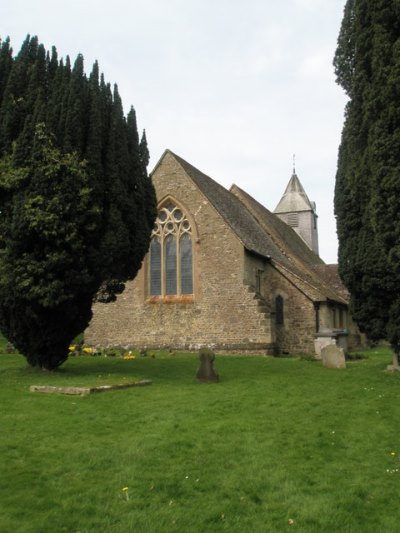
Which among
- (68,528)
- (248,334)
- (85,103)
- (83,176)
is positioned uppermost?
(85,103)

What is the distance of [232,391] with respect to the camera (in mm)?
11281

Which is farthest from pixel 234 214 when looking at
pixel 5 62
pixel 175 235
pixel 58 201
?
pixel 58 201

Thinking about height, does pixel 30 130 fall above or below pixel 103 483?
above

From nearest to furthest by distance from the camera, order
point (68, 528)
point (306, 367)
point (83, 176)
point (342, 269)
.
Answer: point (68, 528), point (83, 176), point (342, 269), point (306, 367)

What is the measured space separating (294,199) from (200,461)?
45.0m

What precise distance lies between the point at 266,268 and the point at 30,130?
14977 mm

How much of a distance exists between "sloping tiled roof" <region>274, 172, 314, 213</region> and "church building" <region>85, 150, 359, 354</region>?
2278cm

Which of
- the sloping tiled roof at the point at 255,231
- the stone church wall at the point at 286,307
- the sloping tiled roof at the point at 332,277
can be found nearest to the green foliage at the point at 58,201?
the sloping tiled roof at the point at 255,231

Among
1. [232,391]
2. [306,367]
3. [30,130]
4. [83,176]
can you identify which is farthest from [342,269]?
[30,130]

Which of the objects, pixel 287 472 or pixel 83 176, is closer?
pixel 287 472

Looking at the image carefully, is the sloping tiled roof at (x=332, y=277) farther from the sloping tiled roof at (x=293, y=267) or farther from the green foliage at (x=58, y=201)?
the green foliage at (x=58, y=201)

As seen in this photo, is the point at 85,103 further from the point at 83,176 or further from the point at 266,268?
the point at 266,268

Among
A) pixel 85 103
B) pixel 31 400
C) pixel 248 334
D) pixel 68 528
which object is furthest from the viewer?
pixel 248 334

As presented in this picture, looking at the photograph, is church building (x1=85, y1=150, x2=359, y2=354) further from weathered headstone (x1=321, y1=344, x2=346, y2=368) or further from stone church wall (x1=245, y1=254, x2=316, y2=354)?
weathered headstone (x1=321, y1=344, x2=346, y2=368)
